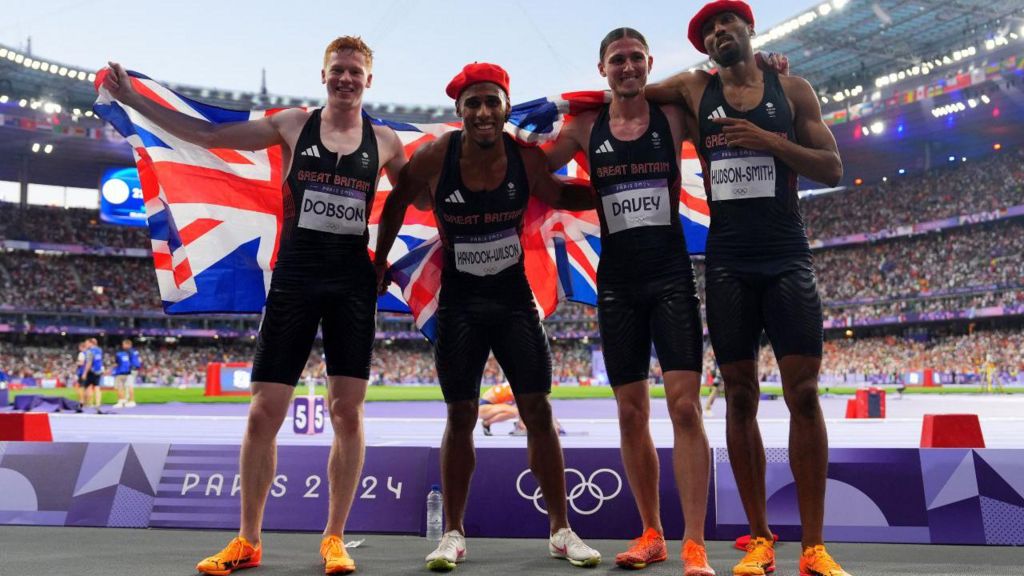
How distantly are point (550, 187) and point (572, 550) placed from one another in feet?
6.86

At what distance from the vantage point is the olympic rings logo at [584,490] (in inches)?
201

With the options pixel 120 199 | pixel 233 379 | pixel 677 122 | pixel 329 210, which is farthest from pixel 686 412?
pixel 120 199

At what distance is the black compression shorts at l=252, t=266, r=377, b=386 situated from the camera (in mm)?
4320

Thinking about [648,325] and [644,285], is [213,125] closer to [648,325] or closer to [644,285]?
[644,285]

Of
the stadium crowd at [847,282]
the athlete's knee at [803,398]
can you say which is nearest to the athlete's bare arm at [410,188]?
the athlete's knee at [803,398]

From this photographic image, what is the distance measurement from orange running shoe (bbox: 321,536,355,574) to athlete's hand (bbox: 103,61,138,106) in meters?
2.80

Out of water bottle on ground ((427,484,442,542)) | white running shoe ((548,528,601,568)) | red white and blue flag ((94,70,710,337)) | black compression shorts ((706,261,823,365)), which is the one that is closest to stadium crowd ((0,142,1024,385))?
red white and blue flag ((94,70,710,337))

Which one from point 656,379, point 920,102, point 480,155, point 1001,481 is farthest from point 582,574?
point 920,102

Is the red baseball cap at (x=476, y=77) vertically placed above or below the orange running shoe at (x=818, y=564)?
above

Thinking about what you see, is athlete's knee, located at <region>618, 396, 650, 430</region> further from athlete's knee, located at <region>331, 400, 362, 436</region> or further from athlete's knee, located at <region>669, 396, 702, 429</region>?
athlete's knee, located at <region>331, 400, 362, 436</region>

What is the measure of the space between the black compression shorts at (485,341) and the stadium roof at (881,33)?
117 ft

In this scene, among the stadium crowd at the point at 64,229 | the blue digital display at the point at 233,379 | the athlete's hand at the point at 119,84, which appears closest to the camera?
the athlete's hand at the point at 119,84

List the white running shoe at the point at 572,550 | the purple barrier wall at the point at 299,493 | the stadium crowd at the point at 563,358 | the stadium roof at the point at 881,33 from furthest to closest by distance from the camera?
the stadium crowd at the point at 563,358 < the stadium roof at the point at 881,33 < the purple barrier wall at the point at 299,493 < the white running shoe at the point at 572,550

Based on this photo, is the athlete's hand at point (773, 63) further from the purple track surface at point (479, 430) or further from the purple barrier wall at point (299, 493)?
the purple track surface at point (479, 430)
